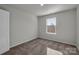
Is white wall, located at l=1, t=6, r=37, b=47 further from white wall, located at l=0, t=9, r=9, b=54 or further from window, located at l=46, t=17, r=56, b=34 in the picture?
window, located at l=46, t=17, r=56, b=34

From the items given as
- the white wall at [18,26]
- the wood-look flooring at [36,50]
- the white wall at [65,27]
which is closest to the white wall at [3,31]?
the wood-look flooring at [36,50]

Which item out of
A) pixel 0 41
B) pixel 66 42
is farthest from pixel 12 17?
pixel 66 42

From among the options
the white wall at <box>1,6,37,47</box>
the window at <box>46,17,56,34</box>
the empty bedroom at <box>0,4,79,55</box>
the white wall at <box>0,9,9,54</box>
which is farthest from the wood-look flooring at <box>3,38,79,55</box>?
the window at <box>46,17,56,34</box>

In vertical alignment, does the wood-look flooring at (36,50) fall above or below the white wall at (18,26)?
below

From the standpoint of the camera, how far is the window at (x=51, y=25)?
463 cm

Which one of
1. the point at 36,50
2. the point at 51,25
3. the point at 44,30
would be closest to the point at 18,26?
the point at 36,50

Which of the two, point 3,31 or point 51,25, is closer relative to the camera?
point 3,31

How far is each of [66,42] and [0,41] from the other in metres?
3.91

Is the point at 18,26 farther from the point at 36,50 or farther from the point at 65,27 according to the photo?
the point at 65,27

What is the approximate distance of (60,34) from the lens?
A: 416cm

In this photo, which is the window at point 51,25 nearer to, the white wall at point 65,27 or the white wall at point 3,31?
the white wall at point 65,27

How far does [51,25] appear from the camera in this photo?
4.81m

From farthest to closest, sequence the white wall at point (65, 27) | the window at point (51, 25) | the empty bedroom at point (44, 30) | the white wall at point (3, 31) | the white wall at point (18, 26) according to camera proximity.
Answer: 1. the window at point (51, 25)
2. the white wall at point (65, 27)
3. the white wall at point (18, 26)
4. the empty bedroom at point (44, 30)
5. the white wall at point (3, 31)
